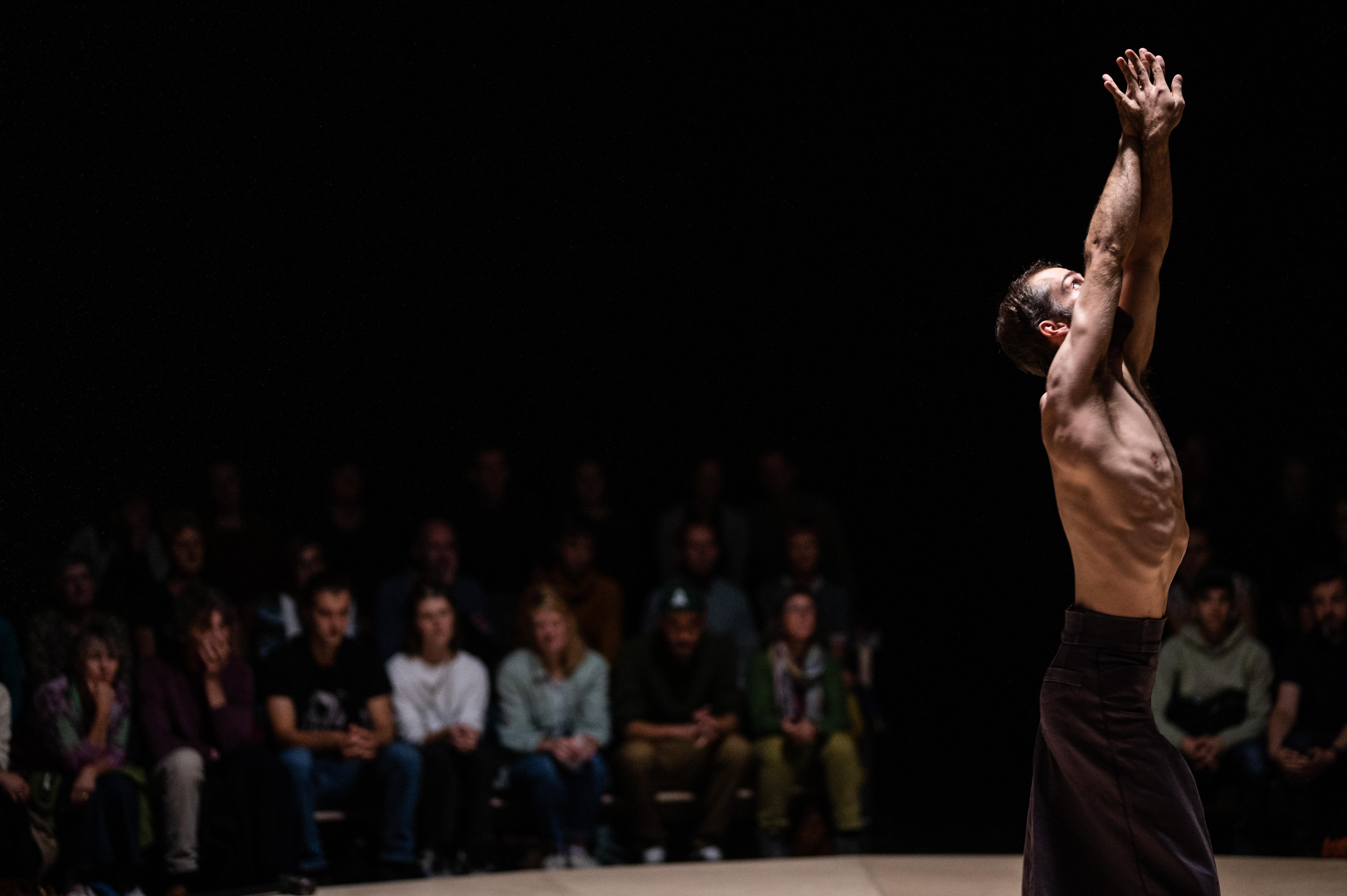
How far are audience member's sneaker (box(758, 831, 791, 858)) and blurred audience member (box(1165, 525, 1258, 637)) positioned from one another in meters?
1.50

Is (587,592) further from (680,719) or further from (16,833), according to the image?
(16,833)

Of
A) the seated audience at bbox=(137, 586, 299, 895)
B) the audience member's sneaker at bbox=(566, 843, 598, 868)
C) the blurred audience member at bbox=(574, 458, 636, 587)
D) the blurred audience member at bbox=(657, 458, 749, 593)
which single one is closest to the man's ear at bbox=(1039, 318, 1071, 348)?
the audience member's sneaker at bbox=(566, 843, 598, 868)

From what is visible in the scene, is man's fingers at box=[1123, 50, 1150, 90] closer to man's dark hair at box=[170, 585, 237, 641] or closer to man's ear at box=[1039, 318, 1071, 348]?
man's ear at box=[1039, 318, 1071, 348]

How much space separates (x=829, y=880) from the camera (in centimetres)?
384

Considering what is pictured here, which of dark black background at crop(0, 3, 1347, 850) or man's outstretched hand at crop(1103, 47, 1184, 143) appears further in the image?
dark black background at crop(0, 3, 1347, 850)

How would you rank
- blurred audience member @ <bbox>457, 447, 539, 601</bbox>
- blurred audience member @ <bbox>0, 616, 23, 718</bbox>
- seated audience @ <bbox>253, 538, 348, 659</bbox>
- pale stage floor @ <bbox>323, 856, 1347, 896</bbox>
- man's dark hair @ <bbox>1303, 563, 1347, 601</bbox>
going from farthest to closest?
1. blurred audience member @ <bbox>457, 447, 539, 601</bbox>
2. seated audience @ <bbox>253, 538, 348, 659</bbox>
3. man's dark hair @ <bbox>1303, 563, 1347, 601</bbox>
4. blurred audience member @ <bbox>0, 616, 23, 718</bbox>
5. pale stage floor @ <bbox>323, 856, 1347, 896</bbox>

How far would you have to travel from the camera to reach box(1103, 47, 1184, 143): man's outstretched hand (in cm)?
236

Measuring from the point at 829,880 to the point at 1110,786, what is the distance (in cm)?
174

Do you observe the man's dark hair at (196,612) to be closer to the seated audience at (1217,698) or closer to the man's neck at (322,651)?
the man's neck at (322,651)

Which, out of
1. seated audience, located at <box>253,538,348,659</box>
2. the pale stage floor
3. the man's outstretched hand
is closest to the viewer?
the man's outstretched hand

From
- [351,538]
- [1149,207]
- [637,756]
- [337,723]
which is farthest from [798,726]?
[1149,207]

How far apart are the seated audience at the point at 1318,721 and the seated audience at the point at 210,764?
300 centimetres

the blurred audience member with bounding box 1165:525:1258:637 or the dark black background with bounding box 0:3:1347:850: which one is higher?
the dark black background with bounding box 0:3:1347:850

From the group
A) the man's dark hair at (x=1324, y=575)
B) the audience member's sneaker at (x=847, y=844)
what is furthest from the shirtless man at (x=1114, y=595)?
the man's dark hair at (x=1324, y=575)
